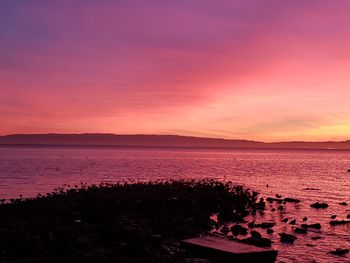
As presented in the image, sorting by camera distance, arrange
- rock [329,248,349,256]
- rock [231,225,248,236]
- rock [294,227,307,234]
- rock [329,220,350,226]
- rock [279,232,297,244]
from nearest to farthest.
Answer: rock [329,248,349,256]
rock [279,232,297,244]
rock [231,225,248,236]
rock [294,227,307,234]
rock [329,220,350,226]

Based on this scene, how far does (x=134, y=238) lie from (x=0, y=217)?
453 inches

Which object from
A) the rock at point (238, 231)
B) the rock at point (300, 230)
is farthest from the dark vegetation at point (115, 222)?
the rock at point (300, 230)

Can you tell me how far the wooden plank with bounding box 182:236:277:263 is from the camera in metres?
19.1

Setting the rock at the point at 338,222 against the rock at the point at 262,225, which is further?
the rock at the point at 338,222

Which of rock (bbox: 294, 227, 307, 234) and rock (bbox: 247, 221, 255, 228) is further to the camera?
rock (bbox: 247, 221, 255, 228)

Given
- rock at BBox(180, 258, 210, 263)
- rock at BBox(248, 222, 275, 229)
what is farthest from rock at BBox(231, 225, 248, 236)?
rock at BBox(180, 258, 210, 263)

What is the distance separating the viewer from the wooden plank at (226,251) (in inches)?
752

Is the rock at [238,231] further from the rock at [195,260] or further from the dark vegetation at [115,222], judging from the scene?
the rock at [195,260]

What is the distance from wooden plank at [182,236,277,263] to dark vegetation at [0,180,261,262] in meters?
0.79

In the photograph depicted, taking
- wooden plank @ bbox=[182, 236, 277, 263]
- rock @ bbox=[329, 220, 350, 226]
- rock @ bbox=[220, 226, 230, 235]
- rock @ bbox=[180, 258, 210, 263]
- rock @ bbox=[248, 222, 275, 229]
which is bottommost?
rock @ bbox=[329, 220, 350, 226]

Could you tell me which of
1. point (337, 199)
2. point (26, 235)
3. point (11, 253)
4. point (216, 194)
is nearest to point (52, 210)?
point (26, 235)

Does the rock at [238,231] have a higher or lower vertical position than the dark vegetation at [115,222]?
lower

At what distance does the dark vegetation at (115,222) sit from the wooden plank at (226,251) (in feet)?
2.60

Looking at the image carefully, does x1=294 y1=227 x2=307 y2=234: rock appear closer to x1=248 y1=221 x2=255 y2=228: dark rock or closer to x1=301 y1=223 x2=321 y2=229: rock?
x1=301 y1=223 x2=321 y2=229: rock
